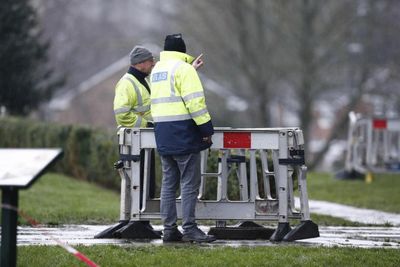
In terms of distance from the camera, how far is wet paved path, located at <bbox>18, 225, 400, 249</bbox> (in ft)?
35.8

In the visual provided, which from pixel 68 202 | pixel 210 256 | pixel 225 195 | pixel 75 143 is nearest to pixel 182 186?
pixel 225 195

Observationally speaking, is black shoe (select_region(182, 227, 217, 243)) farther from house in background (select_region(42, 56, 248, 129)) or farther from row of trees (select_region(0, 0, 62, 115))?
house in background (select_region(42, 56, 248, 129))

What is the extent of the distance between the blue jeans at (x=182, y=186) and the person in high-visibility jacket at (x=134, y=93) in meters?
1.12

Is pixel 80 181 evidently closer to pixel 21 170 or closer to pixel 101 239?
pixel 101 239

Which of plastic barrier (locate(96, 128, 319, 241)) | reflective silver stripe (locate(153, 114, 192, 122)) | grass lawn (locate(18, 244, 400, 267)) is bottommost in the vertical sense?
grass lawn (locate(18, 244, 400, 267))

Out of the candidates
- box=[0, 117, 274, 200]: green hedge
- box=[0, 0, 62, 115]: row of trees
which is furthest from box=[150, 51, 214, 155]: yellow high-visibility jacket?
box=[0, 0, 62, 115]: row of trees

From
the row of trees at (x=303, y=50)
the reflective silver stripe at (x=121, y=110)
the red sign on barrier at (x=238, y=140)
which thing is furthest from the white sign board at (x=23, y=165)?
the row of trees at (x=303, y=50)

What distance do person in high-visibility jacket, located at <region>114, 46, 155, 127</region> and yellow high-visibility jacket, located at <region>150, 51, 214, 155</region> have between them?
1.05 m

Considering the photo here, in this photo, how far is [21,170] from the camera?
7.87 m

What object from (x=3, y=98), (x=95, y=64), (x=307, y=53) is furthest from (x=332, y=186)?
(x=95, y=64)

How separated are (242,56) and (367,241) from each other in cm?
3403

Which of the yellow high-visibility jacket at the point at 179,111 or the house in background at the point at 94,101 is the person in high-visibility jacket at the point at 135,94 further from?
the house in background at the point at 94,101

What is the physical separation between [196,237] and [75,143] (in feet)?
50.9

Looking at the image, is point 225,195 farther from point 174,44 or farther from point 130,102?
point 174,44
